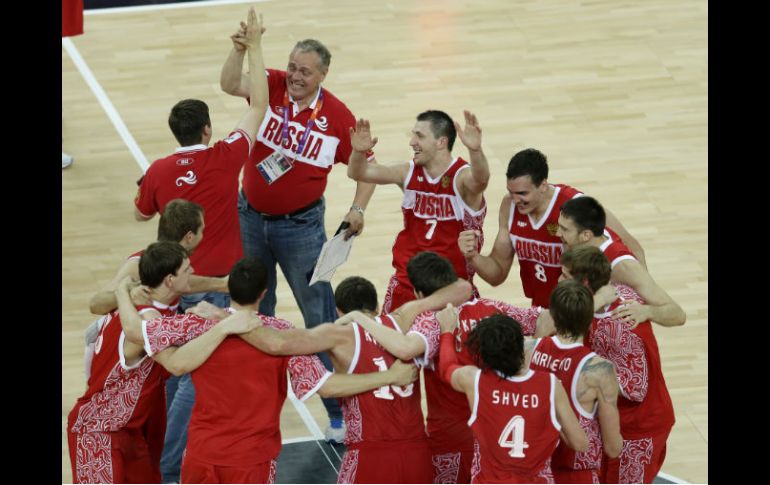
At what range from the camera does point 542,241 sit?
7699 millimetres

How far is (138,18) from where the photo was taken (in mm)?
15062

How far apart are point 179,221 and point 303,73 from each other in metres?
1.88

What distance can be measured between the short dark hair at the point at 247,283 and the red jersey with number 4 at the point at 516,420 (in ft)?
3.74

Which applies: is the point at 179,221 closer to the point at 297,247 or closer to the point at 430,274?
the point at 430,274

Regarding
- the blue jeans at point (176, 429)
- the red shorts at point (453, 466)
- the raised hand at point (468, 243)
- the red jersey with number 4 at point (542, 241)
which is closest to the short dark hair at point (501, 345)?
the red shorts at point (453, 466)

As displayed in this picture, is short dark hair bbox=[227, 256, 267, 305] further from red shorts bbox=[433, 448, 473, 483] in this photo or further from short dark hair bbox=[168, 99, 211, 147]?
short dark hair bbox=[168, 99, 211, 147]

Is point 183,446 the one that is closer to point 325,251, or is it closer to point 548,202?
point 325,251

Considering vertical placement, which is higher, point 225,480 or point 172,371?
point 172,371

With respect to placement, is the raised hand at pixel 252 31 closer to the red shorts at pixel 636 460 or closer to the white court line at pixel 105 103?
the red shorts at pixel 636 460

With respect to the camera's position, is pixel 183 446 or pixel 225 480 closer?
pixel 225 480
